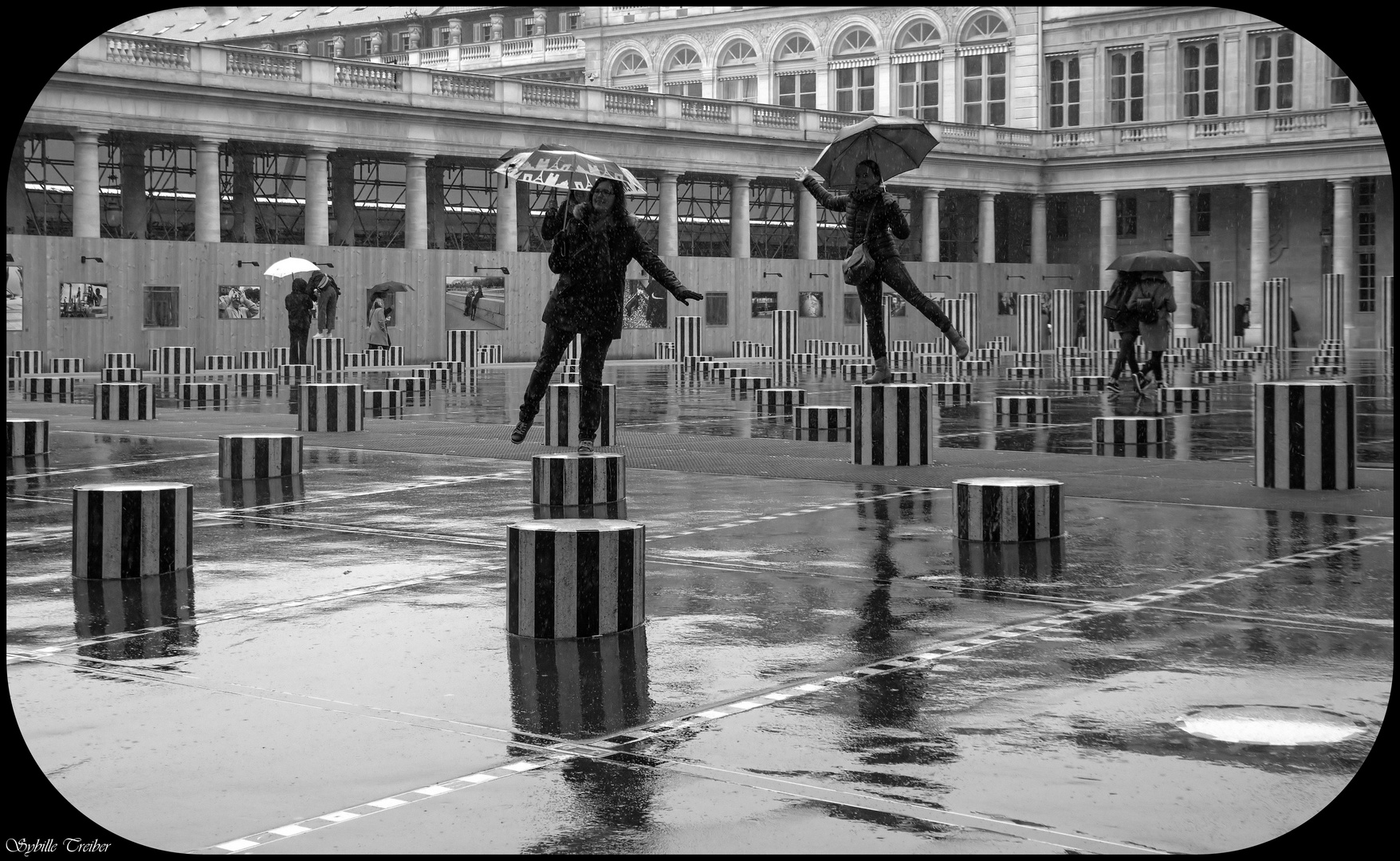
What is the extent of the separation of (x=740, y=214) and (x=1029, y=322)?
1520 cm

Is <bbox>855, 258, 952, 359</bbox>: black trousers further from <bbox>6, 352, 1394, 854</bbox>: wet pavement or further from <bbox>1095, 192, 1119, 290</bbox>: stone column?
<bbox>1095, 192, 1119, 290</bbox>: stone column

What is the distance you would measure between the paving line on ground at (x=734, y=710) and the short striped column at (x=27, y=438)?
36.1ft

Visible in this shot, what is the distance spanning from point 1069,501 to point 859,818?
25.3 ft

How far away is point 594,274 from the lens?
12875mm

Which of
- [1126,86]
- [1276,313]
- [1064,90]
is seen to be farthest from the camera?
[1064,90]

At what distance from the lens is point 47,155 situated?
173 feet

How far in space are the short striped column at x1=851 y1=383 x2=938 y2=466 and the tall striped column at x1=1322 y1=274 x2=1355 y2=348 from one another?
3575 centimetres

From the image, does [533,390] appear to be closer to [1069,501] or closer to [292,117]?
[1069,501]

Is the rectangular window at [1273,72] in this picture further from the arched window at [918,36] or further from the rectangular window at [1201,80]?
the arched window at [918,36]

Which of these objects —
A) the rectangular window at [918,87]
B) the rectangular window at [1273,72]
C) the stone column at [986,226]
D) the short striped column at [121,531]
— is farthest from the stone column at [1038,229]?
the short striped column at [121,531]

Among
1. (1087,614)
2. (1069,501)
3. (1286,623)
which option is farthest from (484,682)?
(1069,501)

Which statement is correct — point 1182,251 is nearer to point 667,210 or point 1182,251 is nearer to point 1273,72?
point 1273,72

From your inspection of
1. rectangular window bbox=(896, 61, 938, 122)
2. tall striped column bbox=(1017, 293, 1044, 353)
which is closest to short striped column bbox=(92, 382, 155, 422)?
tall striped column bbox=(1017, 293, 1044, 353)

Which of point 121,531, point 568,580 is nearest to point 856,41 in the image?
point 121,531
